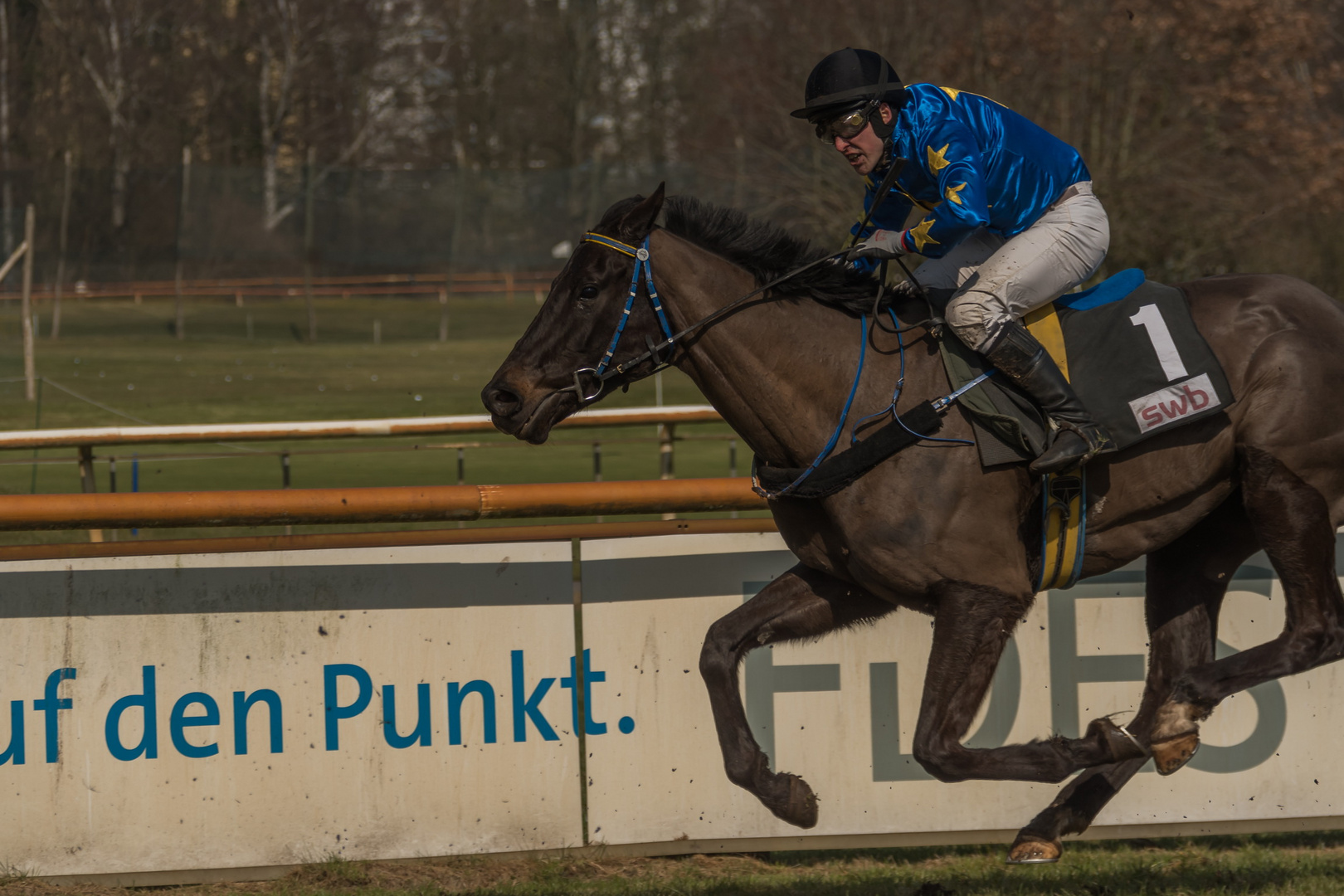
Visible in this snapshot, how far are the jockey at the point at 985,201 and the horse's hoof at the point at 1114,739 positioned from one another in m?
0.72

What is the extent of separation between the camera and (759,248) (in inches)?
148

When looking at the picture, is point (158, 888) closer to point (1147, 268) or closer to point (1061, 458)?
point (1061, 458)

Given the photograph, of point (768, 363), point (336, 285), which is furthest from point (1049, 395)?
point (336, 285)

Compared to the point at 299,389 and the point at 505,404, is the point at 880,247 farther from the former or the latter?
the point at 299,389

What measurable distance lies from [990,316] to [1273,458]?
938mm

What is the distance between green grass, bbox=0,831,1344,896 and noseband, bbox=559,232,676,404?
1765mm

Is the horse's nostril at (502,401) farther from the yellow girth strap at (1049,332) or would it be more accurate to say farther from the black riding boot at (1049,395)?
the yellow girth strap at (1049,332)

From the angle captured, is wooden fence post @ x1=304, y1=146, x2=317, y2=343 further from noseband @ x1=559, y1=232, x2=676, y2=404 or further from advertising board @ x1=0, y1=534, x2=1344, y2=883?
noseband @ x1=559, y1=232, x2=676, y2=404

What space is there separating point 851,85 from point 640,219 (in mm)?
644

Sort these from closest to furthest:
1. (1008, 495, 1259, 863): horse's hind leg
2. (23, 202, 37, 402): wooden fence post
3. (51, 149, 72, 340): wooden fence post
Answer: (1008, 495, 1259, 863): horse's hind leg < (23, 202, 37, 402): wooden fence post < (51, 149, 72, 340): wooden fence post

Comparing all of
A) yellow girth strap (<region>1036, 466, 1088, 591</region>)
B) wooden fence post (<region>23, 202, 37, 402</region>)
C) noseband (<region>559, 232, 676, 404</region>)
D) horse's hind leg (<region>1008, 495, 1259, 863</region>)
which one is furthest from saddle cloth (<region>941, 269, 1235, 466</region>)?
wooden fence post (<region>23, 202, 37, 402</region>)

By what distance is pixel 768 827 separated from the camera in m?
4.72

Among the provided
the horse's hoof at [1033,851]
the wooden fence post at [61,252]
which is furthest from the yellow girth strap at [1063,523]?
the wooden fence post at [61,252]

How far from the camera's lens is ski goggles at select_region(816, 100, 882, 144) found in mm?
3579
